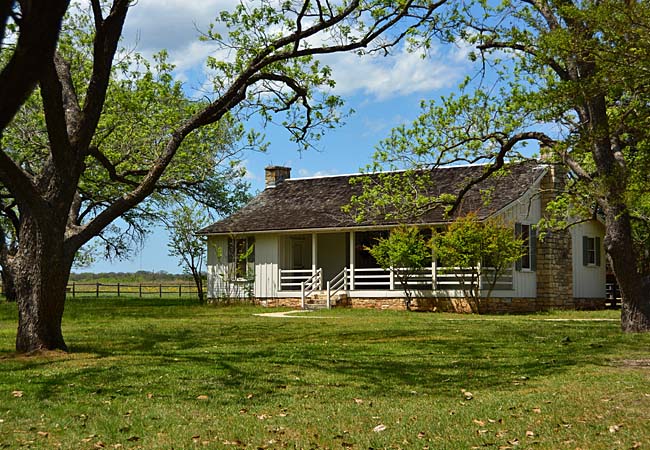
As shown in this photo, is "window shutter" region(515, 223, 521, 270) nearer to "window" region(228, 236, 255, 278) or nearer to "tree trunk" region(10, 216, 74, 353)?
"window" region(228, 236, 255, 278)

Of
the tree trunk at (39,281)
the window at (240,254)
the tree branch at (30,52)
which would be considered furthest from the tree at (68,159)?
the window at (240,254)

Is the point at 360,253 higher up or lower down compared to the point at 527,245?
lower down

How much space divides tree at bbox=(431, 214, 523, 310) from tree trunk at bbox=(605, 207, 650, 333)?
785cm

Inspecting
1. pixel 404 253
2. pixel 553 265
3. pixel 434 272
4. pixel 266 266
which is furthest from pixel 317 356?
pixel 266 266

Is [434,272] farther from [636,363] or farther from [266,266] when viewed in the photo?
[636,363]

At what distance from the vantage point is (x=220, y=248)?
32000 millimetres

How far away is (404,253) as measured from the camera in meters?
25.5

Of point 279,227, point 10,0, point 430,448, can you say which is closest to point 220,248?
point 279,227

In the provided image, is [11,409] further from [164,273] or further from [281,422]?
[164,273]

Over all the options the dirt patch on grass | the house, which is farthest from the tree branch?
the house

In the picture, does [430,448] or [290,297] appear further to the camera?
[290,297]

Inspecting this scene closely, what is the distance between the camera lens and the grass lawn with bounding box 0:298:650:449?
23.0 feet

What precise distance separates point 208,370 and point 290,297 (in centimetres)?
1888

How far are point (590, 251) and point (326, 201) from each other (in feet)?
33.9
